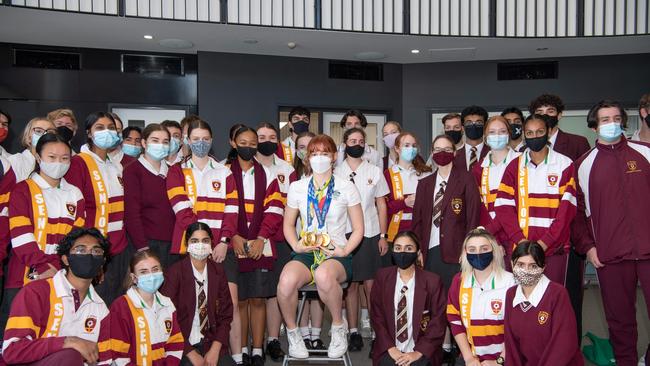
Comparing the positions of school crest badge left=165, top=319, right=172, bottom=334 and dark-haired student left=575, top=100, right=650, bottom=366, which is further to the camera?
dark-haired student left=575, top=100, right=650, bottom=366

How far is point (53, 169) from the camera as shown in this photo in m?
3.96

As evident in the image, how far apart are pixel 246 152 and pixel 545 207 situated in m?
2.22

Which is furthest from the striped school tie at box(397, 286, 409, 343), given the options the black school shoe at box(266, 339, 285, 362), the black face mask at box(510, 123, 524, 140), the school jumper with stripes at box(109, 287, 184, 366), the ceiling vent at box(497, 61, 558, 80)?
the ceiling vent at box(497, 61, 558, 80)

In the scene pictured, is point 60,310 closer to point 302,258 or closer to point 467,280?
point 302,258

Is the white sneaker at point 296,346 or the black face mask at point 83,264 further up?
the black face mask at point 83,264

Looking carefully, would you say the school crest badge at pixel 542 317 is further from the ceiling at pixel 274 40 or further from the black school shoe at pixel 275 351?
the ceiling at pixel 274 40

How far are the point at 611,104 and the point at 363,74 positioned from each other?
5.14m

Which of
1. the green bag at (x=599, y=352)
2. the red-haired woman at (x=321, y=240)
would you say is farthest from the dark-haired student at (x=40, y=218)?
the green bag at (x=599, y=352)

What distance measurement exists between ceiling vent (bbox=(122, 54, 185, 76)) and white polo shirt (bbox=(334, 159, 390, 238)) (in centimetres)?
434

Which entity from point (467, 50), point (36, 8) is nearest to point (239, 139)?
point (36, 8)

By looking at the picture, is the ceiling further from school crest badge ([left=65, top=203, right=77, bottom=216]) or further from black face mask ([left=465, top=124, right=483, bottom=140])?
school crest badge ([left=65, top=203, right=77, bottom=216])

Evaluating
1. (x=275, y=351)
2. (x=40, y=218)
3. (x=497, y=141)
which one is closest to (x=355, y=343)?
(x=275, y=351)

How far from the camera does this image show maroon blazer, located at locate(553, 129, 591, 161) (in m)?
5.12

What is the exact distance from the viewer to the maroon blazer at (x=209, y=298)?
412 centimetres
